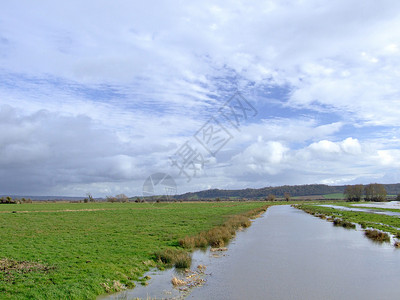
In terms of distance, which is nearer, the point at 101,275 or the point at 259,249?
the point at 101,275

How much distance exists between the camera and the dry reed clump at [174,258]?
19.0 meters

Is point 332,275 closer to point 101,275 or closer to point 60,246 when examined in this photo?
point 101,275

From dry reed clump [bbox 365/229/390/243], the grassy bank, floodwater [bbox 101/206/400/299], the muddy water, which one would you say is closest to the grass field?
floodwater [bbox 101/206/400/299]

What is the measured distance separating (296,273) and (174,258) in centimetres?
716

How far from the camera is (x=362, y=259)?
21.4 m

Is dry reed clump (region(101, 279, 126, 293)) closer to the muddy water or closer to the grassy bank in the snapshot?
the muddy water

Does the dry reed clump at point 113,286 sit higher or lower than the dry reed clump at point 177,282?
higher

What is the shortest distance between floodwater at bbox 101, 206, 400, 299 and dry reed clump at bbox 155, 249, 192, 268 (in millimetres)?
1139

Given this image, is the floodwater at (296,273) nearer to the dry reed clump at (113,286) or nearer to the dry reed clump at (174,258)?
the dry reed clump at (113,286)

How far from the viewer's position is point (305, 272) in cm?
1781

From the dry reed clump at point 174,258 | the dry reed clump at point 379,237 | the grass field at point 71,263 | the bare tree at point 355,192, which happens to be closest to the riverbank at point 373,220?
the dry reed clump at point 379,237

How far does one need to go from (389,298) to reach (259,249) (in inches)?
479

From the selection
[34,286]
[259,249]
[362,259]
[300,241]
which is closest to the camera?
[34,286]

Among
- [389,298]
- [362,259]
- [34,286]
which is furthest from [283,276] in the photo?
[34,286]
